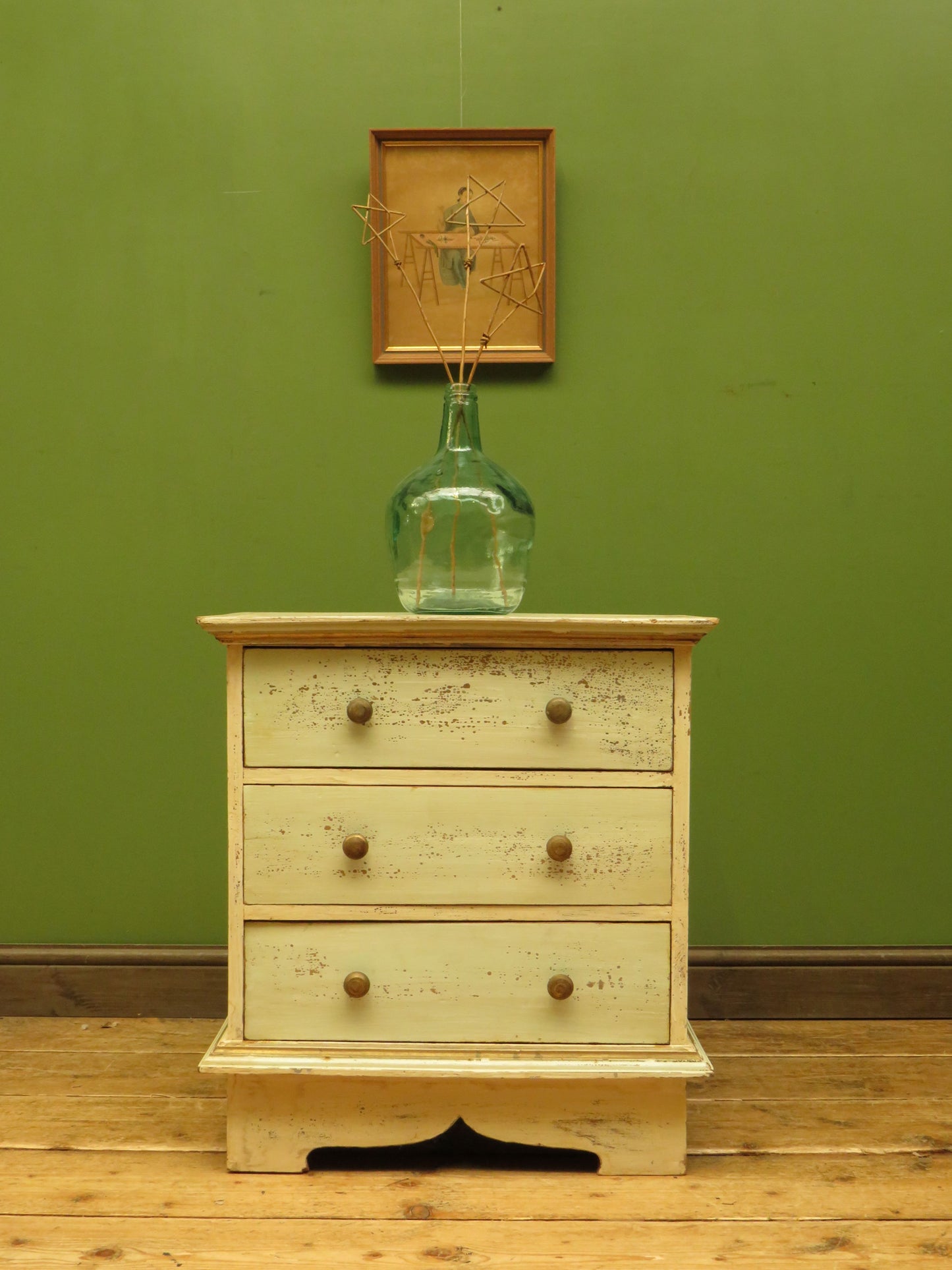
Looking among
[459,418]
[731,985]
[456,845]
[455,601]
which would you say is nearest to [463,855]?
[456,845]

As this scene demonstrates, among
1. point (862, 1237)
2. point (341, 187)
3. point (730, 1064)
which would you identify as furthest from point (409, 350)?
point (862, 1237)

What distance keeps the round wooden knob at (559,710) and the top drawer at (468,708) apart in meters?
0.02

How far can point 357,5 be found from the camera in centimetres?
173

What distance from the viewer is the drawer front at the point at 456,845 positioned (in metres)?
1.25

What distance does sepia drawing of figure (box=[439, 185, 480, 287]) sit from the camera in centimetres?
174

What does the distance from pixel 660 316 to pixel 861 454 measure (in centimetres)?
45

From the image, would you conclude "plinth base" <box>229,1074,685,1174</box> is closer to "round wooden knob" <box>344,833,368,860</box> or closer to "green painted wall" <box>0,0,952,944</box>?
"round wooden knob" <box>344,833,368,860</box>

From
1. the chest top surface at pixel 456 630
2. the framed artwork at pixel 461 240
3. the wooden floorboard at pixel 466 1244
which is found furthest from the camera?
the framed artwork at pixel 461 240

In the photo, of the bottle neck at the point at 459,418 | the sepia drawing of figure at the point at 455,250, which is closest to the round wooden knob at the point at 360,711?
the bottle neck at the point at 459,418

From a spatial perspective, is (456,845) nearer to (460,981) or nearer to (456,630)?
(460,981)

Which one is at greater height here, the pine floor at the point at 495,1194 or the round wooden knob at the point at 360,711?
the round wooden knob at the point at 360,711

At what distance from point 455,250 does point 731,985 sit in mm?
1438

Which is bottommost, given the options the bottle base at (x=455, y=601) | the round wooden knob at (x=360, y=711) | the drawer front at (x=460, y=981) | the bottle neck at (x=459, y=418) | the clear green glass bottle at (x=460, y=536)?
the drawer front at (x=460, y=981)

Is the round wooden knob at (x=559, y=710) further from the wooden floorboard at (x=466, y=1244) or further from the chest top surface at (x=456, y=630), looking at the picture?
the wooden floorboard at (x=466, y=1244)
